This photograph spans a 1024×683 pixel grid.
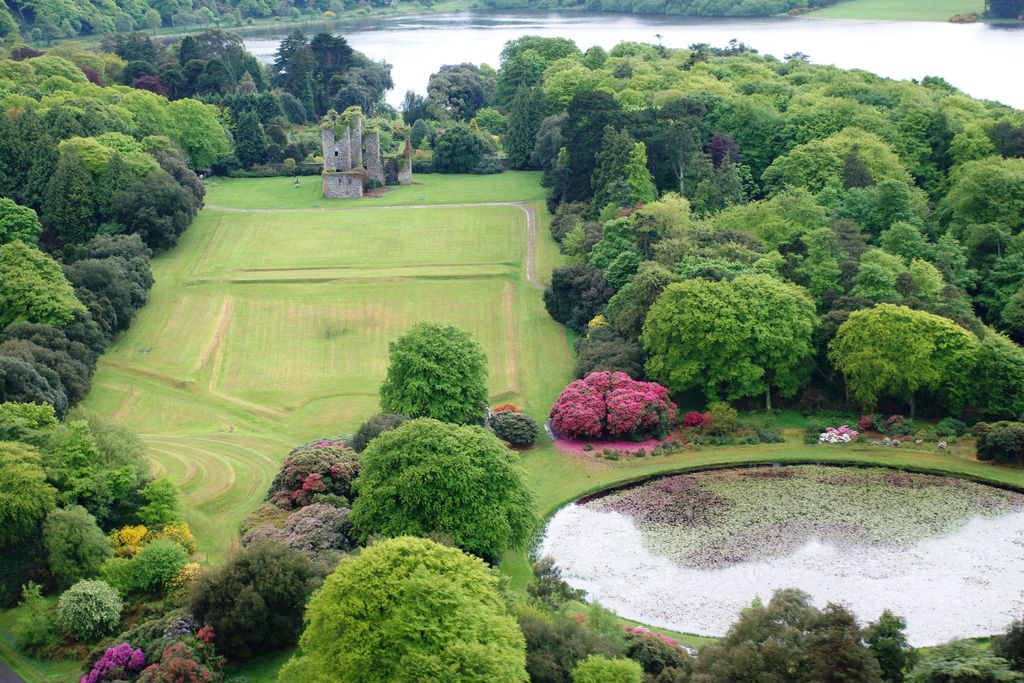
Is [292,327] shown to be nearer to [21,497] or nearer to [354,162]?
[21,497]

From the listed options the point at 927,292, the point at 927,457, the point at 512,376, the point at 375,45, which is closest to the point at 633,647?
the point at 927,457

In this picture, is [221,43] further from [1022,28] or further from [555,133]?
[1022,28]

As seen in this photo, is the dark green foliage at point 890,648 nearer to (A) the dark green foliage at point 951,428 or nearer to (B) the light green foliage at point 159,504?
(A) the dark green foliage at point 951,428

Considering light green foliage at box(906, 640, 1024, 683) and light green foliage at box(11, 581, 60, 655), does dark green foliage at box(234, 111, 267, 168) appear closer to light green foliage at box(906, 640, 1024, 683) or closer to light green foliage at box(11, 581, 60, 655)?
light green foliage at box(11, 581, 60, 655)

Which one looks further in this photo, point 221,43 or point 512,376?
point 221,43

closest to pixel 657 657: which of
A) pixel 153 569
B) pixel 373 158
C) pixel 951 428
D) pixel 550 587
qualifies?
pixel 550 587

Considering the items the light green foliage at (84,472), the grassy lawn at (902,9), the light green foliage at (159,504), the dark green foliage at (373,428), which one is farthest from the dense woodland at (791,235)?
the grassy lawn at (902,9)
